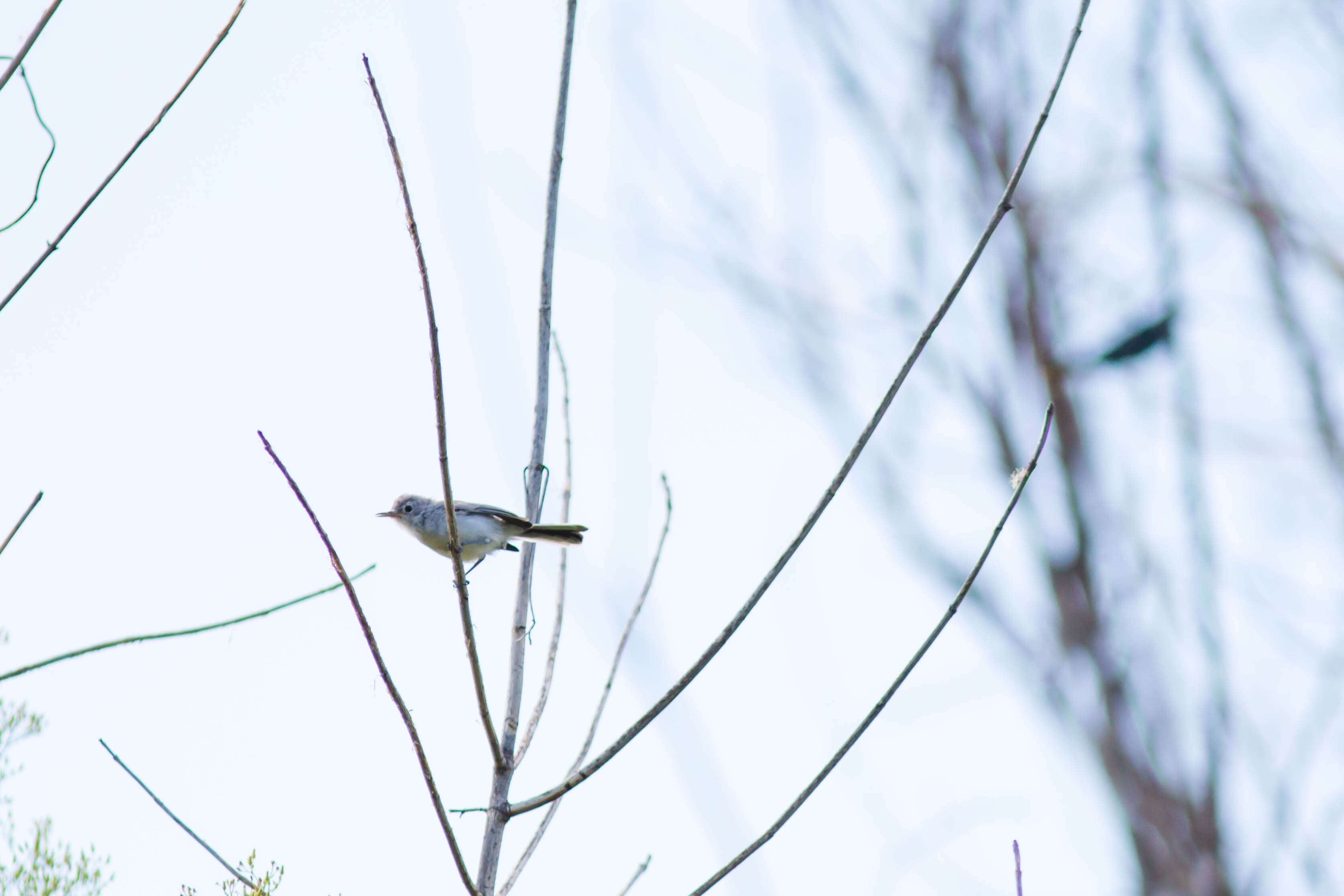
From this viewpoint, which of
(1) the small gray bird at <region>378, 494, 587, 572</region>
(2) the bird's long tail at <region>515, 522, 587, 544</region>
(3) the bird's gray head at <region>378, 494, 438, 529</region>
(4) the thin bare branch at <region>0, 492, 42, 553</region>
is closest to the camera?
(4) the thin bare branch at <region>0, 492, 42, 553</region>

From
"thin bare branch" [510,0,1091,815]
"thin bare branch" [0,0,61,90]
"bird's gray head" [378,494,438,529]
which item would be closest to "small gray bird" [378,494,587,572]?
"bird's gray head" [378,494,438,529]

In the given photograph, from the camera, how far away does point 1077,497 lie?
71.2 inches

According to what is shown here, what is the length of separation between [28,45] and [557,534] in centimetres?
133

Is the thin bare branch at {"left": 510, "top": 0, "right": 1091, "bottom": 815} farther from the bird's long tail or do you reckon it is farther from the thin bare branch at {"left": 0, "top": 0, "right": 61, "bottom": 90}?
the thin bare branch at {"left": 0, "top": 0, "right": 61, "bottom": 90}

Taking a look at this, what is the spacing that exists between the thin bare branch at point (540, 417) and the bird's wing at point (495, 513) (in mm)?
93

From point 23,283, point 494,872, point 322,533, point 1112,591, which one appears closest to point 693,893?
point 494,872

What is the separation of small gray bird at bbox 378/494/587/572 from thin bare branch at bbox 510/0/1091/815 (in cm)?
53

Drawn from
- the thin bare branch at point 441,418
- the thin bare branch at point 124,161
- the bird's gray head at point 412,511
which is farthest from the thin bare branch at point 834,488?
the bird's gray head at point 412,511

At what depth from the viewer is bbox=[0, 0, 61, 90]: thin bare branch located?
138cm

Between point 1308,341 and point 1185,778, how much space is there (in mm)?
791

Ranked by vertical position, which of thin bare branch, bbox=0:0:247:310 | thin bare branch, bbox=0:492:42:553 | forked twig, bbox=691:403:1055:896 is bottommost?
forked twig, bbox=691:403:1055:896

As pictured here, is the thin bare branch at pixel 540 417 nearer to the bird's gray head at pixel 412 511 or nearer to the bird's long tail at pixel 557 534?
the bird's long tail at pixel 557 534

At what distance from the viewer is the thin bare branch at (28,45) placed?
1379 millimetres

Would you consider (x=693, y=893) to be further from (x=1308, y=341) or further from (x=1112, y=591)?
(x=1308, y=341)
